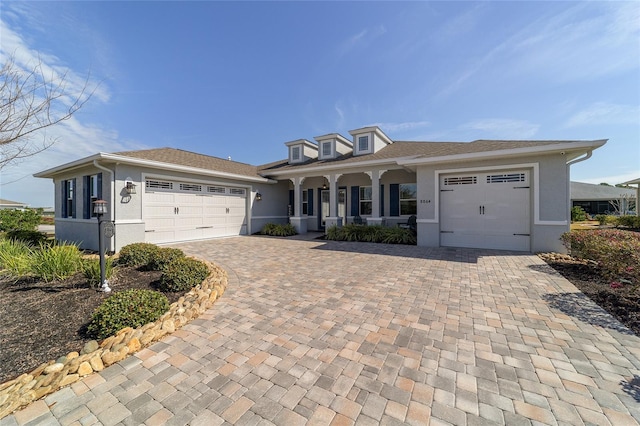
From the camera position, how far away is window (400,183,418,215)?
12250mm

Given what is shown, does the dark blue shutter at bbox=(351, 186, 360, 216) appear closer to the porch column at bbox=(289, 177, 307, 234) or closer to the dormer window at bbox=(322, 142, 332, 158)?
the dormer window at bbox=(322, 142, 332, 158)

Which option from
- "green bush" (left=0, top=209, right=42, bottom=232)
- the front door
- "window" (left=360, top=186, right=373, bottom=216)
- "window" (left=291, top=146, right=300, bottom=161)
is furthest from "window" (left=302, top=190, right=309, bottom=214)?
"green bush" (left=0, top=209, right=42, bottom=232)

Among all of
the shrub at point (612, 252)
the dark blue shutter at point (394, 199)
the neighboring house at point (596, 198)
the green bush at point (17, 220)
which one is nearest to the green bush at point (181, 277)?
the shrub at point (612, 252)

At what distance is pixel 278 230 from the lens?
12695 millimetres

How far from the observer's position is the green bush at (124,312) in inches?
111

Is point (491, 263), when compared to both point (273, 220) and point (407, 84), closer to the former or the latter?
point (407, 84)

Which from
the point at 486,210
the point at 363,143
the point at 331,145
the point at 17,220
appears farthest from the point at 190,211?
the point at 17,220

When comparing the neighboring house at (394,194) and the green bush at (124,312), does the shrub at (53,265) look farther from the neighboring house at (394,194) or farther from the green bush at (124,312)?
the neighboring house at (394,194)

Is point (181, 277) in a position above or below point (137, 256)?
below

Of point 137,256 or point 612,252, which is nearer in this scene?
point 612,252

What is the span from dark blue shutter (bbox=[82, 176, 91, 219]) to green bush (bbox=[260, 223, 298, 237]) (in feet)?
22.5

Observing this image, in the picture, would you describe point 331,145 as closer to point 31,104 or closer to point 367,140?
point 367,140

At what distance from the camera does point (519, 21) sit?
6.38 metres

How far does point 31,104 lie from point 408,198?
12261 millimetres
